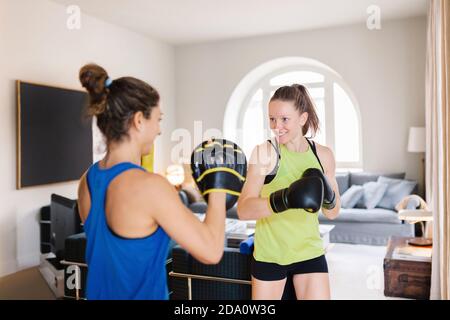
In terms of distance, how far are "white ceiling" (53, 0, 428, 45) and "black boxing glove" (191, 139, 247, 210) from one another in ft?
13.8

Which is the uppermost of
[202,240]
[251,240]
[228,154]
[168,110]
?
[168,110]

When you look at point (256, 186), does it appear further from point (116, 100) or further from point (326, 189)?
point (116, 100)

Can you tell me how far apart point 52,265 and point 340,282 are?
103 inches

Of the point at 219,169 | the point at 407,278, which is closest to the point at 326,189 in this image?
the point at 219,169

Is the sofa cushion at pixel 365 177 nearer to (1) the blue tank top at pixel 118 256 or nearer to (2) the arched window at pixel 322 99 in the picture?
(2) the arched window at pixel 322 99

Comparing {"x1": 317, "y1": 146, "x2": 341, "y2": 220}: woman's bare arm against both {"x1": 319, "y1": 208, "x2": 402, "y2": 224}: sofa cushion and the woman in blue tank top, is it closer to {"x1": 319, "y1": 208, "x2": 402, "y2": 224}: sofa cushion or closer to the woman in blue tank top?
the woman in blue tank top

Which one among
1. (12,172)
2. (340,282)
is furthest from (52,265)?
(340,282)

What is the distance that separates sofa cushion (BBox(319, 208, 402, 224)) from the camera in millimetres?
5199

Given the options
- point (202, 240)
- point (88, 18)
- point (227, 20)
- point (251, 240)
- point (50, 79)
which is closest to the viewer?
point (202, 240)

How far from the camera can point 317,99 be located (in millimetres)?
7039

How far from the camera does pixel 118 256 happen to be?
1.17 meters

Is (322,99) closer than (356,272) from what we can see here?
No

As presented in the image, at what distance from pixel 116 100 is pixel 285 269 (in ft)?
3.16

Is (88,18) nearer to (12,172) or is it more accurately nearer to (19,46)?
(19,46)
